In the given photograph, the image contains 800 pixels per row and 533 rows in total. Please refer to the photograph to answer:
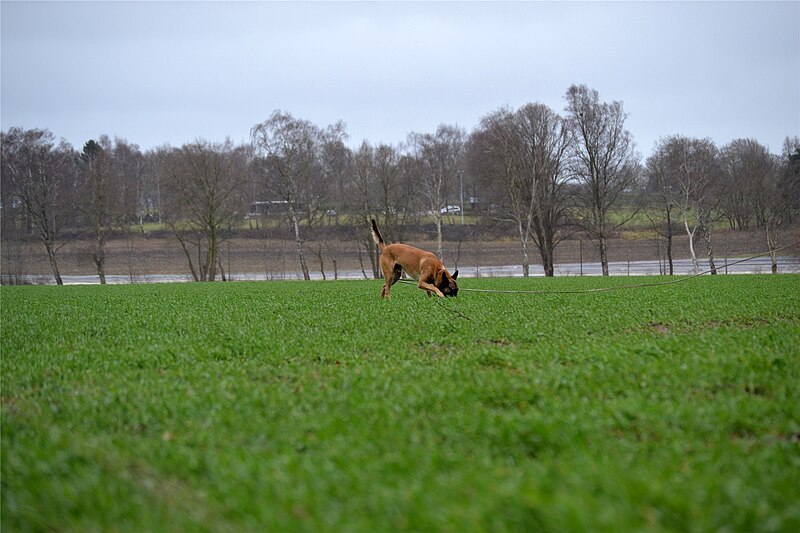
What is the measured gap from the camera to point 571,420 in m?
5.37

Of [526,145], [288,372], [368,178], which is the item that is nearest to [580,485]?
[288,372]

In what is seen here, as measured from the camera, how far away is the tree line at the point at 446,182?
5403 cm

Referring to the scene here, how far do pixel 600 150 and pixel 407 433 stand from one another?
52.4 metres

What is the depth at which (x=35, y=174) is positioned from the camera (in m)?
59.1

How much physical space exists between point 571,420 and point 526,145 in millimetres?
51942

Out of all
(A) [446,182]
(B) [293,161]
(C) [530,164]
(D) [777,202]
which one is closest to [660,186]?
(D) [777,202]

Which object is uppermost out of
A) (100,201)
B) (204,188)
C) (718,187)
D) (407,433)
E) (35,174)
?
(35,174)

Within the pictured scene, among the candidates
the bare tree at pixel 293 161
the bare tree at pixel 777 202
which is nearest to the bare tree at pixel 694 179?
the bare tree at pixel 777 202

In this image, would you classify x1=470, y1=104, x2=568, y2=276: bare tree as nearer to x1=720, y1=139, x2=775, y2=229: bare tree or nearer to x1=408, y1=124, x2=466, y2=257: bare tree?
x1=408, y1=124, x2=466, y2=257: bare tree

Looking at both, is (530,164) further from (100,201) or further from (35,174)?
(35,174)

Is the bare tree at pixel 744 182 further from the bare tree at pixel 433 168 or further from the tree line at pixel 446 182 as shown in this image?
the bare tree at pixel 433 168

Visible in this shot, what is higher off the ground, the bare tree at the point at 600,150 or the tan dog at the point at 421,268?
the bare tree at the point at 600,150

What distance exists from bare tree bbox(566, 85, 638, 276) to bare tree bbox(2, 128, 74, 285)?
44.8 m

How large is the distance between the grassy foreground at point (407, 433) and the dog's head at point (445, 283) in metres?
5.97
